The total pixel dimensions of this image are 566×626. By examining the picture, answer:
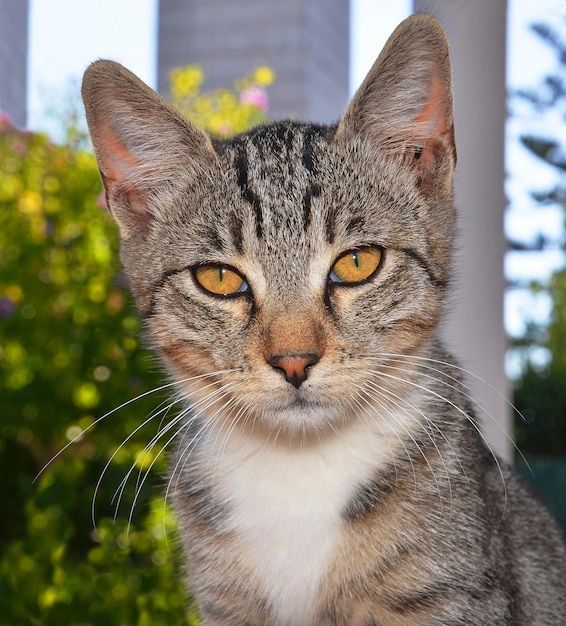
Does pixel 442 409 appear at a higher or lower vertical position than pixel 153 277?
lower

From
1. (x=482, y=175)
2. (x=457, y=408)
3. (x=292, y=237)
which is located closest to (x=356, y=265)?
(x=292, y=237)

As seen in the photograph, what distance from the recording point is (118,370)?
2277mm

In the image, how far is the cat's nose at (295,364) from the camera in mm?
1215

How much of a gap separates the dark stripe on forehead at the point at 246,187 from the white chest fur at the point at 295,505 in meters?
0.42

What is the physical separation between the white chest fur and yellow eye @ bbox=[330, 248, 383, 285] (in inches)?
11.1

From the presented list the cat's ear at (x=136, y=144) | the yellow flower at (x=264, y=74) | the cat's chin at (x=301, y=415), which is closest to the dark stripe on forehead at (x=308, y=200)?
the cat's ear at (x=136, y=144)

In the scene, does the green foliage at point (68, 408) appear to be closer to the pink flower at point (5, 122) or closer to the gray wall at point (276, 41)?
the pink flower at point (5, 122)

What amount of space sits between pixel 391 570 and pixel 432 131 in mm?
799

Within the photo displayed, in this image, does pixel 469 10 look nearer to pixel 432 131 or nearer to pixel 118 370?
pixel 432 131

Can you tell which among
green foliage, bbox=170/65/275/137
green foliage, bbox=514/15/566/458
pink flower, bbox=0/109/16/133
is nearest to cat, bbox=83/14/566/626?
pink flower, bbox=0/109/16/133

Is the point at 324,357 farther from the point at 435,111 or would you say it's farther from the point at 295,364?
the point at 435,111

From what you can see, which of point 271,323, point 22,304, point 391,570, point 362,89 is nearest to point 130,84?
point 362,89

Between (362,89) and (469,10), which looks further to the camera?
(469,10)

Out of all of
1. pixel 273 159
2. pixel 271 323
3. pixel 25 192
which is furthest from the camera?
pixel 25 192
